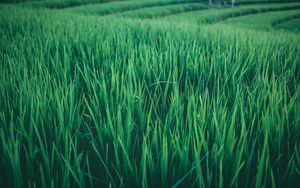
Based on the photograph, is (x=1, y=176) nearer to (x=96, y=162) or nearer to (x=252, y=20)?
(x=96, y=162)

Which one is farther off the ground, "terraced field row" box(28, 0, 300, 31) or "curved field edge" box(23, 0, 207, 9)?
"curved field edge" box(23, 0, 207, 9)

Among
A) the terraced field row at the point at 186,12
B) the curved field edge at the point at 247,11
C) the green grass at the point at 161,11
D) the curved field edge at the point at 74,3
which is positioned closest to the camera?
the terraced field row at the point at 186,12

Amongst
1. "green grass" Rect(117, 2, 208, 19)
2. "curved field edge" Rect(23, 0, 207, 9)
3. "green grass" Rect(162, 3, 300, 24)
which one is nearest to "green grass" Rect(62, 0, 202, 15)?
"curved field edge" Rect(23, 0, 207, 9)

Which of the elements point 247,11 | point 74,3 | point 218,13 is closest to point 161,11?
point 218,13

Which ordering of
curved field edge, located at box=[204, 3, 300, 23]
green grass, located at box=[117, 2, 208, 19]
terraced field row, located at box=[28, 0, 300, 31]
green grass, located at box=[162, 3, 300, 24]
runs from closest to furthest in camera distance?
terraced field row, located at box=[28, 0, 300, 31], green grass, located at box=[117, 2, 208, 19], green grass, located at box=[162, 3, 300, 24], curved field edge, located at box=[204, 3, 300, 23]

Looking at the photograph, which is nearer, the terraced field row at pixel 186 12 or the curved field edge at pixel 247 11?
the terraced field row at pixel 186 12

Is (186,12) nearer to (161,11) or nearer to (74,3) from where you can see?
(161,11)

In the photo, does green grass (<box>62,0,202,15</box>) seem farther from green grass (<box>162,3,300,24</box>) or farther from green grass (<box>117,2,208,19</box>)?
green grass (<box>162,3,300,24</box>)

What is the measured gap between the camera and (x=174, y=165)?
0.50 m

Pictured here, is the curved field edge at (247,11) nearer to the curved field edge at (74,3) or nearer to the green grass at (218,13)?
the green grass at (218,13)

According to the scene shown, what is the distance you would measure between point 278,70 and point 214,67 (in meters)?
0.41

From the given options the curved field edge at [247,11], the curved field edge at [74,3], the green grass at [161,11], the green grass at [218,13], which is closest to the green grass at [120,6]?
the curved field edge at [74,3]

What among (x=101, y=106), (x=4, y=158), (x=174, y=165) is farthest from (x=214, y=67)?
(x=4, y=158)

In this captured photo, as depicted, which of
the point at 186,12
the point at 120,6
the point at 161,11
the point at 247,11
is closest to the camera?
the point at 161,11
